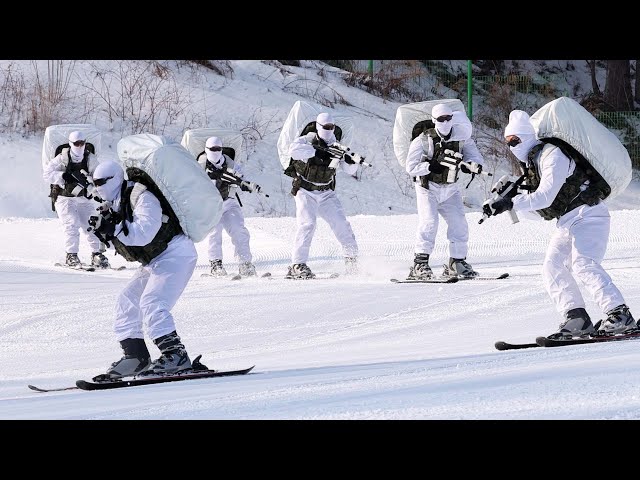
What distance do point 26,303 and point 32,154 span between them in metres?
10.8

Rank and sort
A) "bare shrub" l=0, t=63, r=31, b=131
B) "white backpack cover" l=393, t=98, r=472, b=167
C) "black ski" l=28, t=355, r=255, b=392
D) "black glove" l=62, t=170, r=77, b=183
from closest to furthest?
1. "black ski" l=28, t=355, r=255, b=392
2. "white backpack cover" l=393, t=98, r=472, b=167
3. "black glove" l=62, t=170, r=77, b=183
4. "bare shrub" l=0, t=63, r=31, b=131

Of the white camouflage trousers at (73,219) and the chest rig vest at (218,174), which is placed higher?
the chest rig vest at (218,174)

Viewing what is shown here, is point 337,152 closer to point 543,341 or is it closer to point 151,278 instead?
point 543,341

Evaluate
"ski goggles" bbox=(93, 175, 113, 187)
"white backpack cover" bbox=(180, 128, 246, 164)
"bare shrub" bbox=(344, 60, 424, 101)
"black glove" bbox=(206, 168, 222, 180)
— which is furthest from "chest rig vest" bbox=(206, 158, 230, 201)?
"bare shrub" bbox=(344, 60, 424, 101)

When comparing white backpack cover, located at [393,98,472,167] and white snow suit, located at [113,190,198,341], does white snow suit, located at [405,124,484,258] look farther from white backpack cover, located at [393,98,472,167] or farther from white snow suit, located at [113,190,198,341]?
white snow suit, located at [113,190,198,341]

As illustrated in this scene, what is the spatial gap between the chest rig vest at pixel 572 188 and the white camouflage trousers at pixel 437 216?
479cm

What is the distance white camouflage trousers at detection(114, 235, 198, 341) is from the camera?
27.0 ft

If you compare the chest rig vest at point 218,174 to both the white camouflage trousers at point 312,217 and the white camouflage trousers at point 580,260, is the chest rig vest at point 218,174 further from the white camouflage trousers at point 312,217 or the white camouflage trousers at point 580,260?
the white camouflage trousers at point 580,260

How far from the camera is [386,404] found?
6.86 meters

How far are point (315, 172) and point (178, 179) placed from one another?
21.9 ft

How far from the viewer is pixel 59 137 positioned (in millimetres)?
18109

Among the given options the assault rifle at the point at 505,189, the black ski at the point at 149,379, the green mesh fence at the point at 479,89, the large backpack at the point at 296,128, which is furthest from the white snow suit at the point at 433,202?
the green mesh fence at the point at 479,89

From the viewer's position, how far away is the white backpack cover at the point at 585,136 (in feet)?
30.0

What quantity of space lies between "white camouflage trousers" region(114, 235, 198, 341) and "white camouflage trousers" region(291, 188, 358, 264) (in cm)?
659
